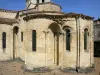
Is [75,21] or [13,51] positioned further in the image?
[13,51]

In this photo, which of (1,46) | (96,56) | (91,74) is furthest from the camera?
(96,56)

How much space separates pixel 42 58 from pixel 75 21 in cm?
544

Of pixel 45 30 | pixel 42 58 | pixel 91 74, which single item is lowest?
pixel 91 74

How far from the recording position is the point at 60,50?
20.2m

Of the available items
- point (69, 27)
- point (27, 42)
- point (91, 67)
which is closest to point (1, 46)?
point (27, 42)

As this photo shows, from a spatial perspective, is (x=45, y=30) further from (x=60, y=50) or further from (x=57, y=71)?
(x=57, y=71)

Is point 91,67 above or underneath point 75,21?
underneath

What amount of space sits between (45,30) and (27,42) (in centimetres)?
260

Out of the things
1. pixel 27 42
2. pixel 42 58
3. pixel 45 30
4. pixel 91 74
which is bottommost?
pixel 91 74

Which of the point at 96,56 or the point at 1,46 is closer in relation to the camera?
the point at 1,46

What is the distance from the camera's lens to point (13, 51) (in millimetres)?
28312

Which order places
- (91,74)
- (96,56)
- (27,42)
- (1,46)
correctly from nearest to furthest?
(91,74) < (27,42) < (1,46) < (96,56)

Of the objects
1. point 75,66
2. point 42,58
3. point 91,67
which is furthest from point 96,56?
point 42,58

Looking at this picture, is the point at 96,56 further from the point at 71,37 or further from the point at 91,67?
Answer: the point at 71,37
